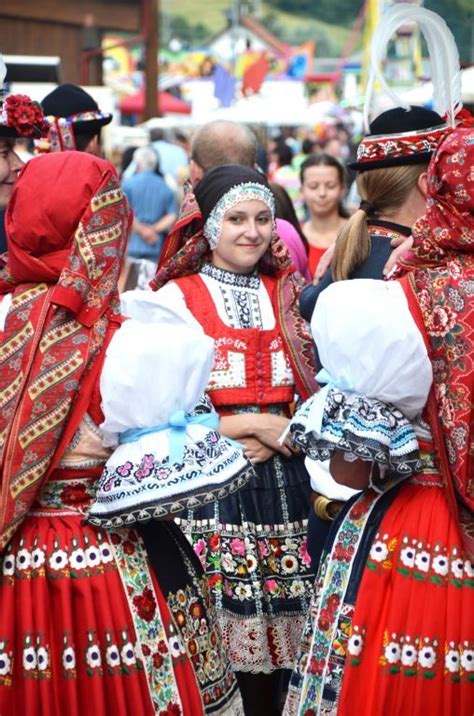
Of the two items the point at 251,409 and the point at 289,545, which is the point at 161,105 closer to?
Answer: the point at 251,409

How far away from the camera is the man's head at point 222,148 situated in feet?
A: 17.8

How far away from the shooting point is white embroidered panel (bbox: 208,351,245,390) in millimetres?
4164

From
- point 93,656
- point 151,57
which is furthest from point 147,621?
point 151,57

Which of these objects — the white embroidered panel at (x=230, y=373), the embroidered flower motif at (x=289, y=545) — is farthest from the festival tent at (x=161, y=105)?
the embroidered flower motif at (x=289, y=545)

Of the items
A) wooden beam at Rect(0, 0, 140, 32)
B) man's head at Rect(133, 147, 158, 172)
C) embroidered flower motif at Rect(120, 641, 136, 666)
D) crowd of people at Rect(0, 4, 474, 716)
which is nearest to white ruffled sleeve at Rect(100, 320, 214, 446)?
crowd of people at Rect(0, 4, 474, 716)

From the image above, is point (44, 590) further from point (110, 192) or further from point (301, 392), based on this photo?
point (301, 392)

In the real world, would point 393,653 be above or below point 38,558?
below

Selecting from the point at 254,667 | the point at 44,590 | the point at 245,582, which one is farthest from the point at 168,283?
the point at 44,590

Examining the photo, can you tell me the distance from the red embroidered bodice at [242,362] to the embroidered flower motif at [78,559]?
1.31 m

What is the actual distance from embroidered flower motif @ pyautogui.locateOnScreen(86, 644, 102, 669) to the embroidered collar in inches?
70.0

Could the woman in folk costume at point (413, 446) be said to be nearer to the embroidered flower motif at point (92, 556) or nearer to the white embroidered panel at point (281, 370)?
the embroidered flower motif at point (92, 556)

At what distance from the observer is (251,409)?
422 centimetres

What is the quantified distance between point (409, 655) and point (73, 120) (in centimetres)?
337

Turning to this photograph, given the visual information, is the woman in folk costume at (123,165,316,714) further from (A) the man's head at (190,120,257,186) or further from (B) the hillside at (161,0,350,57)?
(B) the hillside at (161,0,350,57)
